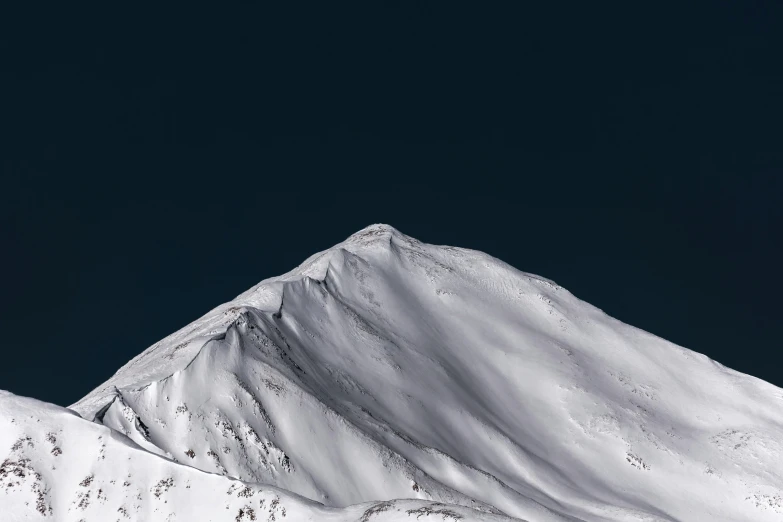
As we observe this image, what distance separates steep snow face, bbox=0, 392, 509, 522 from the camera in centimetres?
3353

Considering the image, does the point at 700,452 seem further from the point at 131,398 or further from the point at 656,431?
the point at 131,398

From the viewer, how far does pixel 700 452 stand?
7262 centimetres

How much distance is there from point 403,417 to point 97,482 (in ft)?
86.9

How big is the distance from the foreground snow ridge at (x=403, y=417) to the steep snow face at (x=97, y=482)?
0.20ft

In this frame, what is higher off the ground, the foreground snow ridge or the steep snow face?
the foreground snow ridge

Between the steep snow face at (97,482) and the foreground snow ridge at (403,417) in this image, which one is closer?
the steep snow face at (97,482)

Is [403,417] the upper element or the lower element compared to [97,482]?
upper

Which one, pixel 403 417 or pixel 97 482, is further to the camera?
pixel 403 417

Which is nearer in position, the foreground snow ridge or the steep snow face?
the steep snow face

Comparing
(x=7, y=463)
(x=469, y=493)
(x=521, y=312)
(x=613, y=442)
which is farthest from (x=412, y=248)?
(x=7, y=463)

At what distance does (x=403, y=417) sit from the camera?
2392 inches

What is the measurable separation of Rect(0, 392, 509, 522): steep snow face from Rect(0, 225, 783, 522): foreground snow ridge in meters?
0.06

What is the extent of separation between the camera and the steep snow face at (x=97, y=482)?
3353 cm

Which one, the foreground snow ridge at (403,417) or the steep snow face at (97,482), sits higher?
the foreground snow ridge at (403,417)
